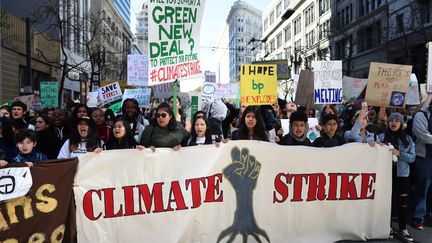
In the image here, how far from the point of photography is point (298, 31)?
72.1 metres

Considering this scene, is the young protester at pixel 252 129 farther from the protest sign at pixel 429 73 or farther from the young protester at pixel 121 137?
the protest sign at pixel 429 73

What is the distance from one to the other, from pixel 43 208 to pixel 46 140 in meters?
1.95

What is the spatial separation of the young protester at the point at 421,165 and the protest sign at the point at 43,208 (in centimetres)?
434

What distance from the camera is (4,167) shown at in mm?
4059

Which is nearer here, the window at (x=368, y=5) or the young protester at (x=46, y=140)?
the young protester at (x=46, y=140)

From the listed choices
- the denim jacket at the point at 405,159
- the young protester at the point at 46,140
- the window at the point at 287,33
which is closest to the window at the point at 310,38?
the window at the point at 287,33

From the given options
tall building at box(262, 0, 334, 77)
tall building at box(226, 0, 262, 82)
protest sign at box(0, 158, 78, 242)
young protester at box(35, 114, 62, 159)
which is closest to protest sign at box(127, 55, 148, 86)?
young protester at box(35, 114, 62, 159)

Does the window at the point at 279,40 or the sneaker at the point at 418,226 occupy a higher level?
the window at the point at 279,40

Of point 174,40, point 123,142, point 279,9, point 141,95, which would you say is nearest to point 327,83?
point 174,40

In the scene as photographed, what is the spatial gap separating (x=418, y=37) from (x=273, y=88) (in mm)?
26882

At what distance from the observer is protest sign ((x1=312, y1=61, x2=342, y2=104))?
8039 mm

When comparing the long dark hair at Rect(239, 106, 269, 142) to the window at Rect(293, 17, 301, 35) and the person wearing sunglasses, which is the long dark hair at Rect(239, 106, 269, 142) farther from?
the window at Rect(293, 17, 301, 35)

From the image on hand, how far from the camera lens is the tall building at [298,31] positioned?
54.6m

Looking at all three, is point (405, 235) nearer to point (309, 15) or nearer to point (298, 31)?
point (309, 15)
